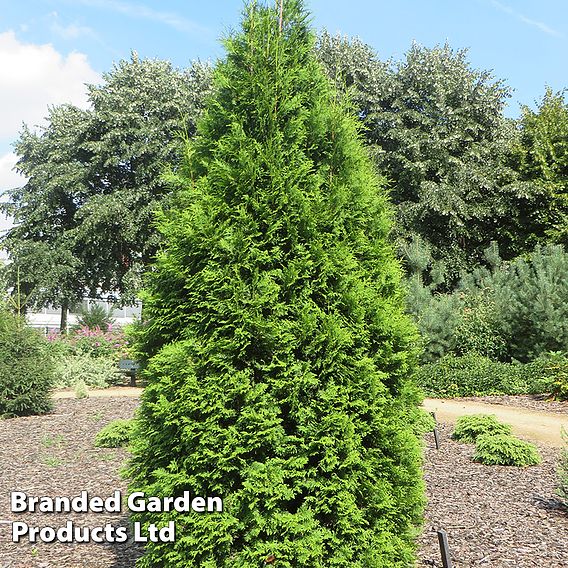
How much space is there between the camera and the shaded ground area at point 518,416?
883cm

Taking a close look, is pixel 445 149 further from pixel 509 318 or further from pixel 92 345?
pixel 92 345

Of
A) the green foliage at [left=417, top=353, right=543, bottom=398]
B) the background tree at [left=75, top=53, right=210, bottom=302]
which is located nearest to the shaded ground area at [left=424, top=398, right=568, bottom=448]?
the green foliage at [left=417, top=353, right=543, bottom=398]

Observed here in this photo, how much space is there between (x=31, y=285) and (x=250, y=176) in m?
26.4

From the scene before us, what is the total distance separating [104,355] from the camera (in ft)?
58.5

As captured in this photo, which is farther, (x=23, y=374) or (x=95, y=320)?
(x=95, y=320)

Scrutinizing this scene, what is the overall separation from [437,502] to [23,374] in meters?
8.07

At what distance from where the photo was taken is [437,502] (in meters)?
5.19

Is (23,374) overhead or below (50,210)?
below

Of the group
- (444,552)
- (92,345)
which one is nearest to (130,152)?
(92,345)

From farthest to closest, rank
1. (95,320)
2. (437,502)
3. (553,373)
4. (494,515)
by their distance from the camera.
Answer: (95,320) < (553,373) < (437,502) < (494,515)

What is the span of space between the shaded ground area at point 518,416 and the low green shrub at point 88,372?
8657mm

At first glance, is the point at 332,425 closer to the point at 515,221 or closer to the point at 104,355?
the point at 104,355

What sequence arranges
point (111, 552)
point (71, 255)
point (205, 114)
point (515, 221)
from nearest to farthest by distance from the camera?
point (205, 114), point (111, 552), point (515, 221), point (71, 255)

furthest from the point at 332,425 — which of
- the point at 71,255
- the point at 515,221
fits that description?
the point at 71,255
